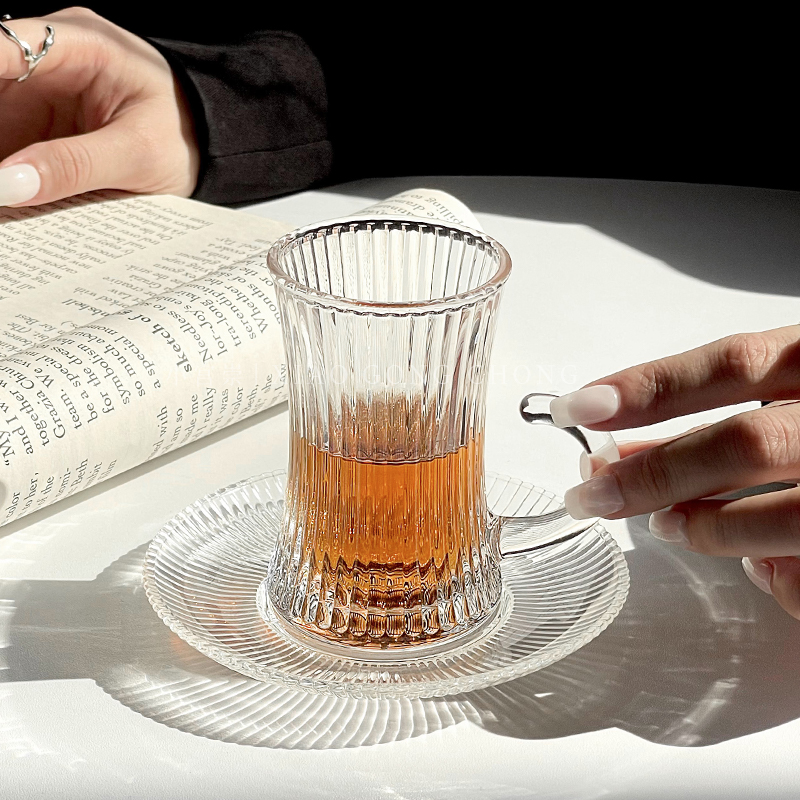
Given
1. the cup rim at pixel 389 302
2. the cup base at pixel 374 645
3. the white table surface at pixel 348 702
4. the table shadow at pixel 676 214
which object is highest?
the cup rim at pixel 389 302

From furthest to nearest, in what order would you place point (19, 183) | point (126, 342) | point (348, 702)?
point (19, 183) < point (126, 342) < point (348, 702)

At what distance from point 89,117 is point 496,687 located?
2.42ft

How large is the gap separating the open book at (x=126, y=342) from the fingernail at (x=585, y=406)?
13 cm

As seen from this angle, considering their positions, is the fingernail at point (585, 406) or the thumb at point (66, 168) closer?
the fingernail at point (585, 406)

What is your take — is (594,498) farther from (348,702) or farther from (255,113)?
(255,113)

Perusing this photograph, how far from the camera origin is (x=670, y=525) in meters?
0.45

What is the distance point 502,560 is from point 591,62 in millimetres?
871

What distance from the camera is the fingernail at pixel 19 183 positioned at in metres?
0.80

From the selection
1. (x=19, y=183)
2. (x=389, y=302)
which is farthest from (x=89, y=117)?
(x=389, y=302)

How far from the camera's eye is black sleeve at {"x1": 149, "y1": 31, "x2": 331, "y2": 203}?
3.18ft

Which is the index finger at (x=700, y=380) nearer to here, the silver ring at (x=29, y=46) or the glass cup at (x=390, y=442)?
the glass cup at (x=390, y=442)

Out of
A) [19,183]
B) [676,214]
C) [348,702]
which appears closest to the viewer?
[348,702]

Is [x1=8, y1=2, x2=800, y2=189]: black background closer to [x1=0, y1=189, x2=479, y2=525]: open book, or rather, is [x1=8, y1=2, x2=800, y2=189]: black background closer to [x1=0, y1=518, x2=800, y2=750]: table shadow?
[x1=0, y1=189, x2=479, y2=525]: open book

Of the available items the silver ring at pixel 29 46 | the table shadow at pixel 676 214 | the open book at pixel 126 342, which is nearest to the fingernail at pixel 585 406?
the open book at pixel 126 342
